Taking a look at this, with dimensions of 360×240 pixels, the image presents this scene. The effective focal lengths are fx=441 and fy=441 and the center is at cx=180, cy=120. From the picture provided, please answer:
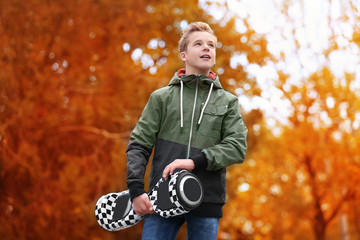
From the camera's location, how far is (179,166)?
1.93 meters

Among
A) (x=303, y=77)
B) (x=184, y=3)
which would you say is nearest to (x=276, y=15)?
(x=303, y=77)

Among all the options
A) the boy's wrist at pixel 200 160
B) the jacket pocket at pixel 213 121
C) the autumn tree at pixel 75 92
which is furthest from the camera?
the autumn tree at pixel 75 92

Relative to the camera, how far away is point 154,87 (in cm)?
637

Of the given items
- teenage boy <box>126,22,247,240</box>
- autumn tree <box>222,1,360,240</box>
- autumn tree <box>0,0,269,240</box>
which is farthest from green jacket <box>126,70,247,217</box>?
autumn tree <box>222,1,360,240</box>

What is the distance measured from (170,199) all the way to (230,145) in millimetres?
381

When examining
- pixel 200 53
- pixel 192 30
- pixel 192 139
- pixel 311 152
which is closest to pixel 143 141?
pixel 192 139

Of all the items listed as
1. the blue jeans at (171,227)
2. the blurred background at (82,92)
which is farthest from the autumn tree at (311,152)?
the blue jeans at (171,227)

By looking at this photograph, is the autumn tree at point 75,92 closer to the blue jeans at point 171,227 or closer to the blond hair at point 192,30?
the blond hair at point 192,30

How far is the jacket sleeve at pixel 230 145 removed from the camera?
197 centimetres

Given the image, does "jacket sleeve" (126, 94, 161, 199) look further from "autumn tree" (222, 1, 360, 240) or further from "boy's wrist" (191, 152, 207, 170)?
"autumn tree" (222, 1, 360, 240)

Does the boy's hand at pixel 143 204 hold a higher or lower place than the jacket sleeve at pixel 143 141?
lower

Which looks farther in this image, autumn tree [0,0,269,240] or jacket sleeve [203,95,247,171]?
autumn tree [0,0,269,240]

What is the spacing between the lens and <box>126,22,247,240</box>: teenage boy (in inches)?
78.6

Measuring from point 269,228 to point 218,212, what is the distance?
12584 mm
